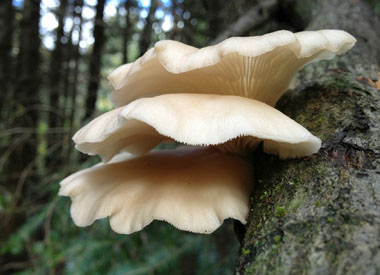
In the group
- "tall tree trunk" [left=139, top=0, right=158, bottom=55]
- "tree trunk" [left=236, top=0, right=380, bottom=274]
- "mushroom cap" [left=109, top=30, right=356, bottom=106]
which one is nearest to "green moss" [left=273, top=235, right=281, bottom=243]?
"tree trunk" [left=236, top=0, right=380, bottom=274]

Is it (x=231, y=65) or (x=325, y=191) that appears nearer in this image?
(x=325, y=191)

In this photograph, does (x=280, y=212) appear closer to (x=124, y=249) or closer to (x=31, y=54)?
(x=124, y=249)

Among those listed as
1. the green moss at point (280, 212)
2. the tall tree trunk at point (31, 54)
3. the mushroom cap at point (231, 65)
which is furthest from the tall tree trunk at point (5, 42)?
the green moss at point (280, 212)

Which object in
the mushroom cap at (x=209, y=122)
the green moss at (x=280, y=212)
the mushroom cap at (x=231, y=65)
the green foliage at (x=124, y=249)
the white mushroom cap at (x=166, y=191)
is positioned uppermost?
the mushroom cap at (x=231, y=65)

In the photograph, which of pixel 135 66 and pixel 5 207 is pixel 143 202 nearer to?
pixel 135 66

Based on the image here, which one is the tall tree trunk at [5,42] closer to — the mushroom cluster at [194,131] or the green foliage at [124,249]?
the green foliage at [124,249]

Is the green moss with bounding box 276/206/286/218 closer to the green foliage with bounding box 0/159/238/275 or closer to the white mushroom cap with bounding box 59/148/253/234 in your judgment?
the white mushroom cap with bounding box 59/148/253/234

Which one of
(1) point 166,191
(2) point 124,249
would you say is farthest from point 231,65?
(2) point 124,249
